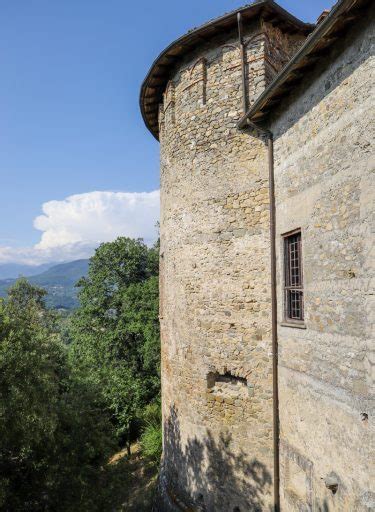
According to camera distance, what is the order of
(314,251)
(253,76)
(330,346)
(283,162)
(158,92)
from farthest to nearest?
1. (158,92)
2. (253,76)
3. (283,162)
4. (314,251)
5. (330,346)

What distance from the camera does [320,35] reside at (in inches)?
205

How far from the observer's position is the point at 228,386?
8.10 metres

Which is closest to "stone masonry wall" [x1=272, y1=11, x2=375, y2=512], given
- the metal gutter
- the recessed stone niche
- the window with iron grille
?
the window with iron grille

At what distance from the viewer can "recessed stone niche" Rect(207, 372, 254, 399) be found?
781cm

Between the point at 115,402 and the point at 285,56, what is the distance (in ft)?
54.2

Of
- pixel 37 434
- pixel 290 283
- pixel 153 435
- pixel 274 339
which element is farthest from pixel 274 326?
pixel 153 435

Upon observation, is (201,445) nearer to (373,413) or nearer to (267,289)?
(267,289)

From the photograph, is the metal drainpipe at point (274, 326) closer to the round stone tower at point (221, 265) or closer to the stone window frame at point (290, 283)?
the round stone tower at point (221, 265)

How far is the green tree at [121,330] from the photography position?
18.5 meters

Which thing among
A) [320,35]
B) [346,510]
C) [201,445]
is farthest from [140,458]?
[320,35]

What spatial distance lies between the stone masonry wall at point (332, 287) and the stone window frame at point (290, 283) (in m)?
0.18

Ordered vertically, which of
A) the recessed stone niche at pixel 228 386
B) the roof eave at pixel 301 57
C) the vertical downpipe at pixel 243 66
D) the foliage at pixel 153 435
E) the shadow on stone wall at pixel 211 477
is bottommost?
the foliage at pixel 153 435

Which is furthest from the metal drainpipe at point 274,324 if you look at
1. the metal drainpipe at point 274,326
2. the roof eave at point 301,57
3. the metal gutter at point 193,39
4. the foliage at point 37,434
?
the foliage at point 37,434

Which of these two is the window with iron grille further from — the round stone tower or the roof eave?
the roof eave
